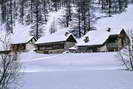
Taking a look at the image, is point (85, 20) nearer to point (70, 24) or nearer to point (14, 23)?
point (70, 24)

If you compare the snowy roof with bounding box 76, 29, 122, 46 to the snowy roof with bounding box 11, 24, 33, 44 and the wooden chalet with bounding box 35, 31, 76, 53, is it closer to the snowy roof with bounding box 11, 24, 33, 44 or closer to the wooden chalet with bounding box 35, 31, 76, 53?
the wooden chalet with bounding box 35, 31, 76, 53

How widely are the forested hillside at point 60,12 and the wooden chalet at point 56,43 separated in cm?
618

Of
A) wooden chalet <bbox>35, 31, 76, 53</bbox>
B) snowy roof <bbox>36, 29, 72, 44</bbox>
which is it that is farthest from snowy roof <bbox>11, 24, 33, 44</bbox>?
snowy roof <bbox>36, 29, 72, 44</bbox>

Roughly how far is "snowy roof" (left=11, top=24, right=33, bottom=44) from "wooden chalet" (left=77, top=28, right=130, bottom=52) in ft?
65.7

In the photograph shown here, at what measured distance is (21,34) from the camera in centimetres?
9425

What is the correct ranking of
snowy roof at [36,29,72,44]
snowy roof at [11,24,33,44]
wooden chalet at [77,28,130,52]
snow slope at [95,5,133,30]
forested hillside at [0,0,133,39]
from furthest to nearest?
snowy roof at [11,24,33,44] → forested hillside at [0,0,133,39] → snowy roof at [36,29,72,44] → snow slope at [95,5,133,30] → wooden chalet at [77,28,130,52]

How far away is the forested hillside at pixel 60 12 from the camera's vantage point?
82.3m

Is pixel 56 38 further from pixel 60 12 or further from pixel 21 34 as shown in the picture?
pixel 60 12

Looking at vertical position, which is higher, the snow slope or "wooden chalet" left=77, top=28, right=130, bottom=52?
the snow slope

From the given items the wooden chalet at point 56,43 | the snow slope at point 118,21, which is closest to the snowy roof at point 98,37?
the snow slope at point 118,21

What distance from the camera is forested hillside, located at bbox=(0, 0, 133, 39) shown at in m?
82.3

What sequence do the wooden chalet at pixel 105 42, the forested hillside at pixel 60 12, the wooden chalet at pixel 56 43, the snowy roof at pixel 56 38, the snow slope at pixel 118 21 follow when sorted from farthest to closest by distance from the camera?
the forested hillside at pixel 60 12
the snowy roof at pixel 56 38
the wooden chalet at pixel 56 43
the snow slope at pixel 118 21
the wooden chalet at pixel 105 42

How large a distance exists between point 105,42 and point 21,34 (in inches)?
1458

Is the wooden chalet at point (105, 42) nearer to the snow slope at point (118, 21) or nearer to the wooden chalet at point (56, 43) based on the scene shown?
the snow slope at point (118, 21)
